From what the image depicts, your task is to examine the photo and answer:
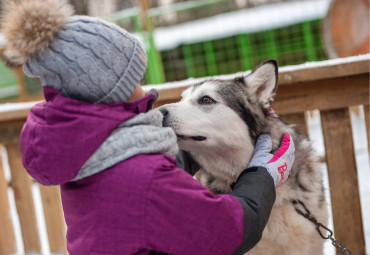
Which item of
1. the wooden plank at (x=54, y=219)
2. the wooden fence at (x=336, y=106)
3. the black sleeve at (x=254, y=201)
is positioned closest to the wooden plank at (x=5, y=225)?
the wooden plank at (x=54, y=219)

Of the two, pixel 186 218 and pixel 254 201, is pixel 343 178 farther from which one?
pixel 186 218

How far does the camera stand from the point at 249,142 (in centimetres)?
177

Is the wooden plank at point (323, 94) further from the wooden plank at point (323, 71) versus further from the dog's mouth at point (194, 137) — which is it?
the dog's mouth at point (194, 137)

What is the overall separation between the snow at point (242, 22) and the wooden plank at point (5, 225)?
545 centimetres

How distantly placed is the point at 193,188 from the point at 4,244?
273 centimetres

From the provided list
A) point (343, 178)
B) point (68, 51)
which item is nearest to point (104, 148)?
point (68, 51)

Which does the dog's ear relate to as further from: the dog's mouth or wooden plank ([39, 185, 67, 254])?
wooden plank ([39, 185, 67, 254])

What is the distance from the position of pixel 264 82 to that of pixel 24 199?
2.30 meters

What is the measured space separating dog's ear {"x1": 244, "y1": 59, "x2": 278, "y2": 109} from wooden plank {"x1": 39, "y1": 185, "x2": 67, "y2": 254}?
190 cm

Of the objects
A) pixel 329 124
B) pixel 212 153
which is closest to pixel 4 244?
pixel 212 153

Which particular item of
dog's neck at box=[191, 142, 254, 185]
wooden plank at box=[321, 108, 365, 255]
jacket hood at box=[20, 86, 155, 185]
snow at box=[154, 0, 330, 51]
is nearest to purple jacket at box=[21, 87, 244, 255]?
jacket hood at box=[20, 86, 155, 185]

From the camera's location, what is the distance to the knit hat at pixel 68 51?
1.10 metres

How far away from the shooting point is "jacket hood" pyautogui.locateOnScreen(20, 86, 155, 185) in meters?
1.09

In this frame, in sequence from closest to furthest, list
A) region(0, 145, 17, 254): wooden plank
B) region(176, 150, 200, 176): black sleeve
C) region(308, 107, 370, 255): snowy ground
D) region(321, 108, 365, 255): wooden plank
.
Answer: region(176, 150, 200, 176): black sleeve < region(321, 108, 365, 255): wooden plank < region(308, 107, 370, 255): snowy ground < region(0, 145, 17, 254): wooden plank
